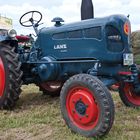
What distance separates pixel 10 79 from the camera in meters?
6.89

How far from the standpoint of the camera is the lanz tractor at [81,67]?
539 centimetres

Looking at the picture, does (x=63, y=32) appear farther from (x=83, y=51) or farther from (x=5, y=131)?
(x=5, y=131)

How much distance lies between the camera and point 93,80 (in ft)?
17.8

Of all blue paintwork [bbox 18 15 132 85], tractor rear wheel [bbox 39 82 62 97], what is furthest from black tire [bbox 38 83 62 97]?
blue paintwork [bbox 18 15 132 85]

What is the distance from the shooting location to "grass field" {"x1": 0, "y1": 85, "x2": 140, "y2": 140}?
5402 millimetres

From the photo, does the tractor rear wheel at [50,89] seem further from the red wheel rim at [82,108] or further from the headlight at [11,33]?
the red wheel rim at [82,108]

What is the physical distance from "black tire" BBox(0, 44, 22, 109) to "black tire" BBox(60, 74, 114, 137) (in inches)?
56.7

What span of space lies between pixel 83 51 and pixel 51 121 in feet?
4.10

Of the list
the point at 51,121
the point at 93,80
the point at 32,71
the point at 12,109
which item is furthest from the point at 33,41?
the point at 93,80

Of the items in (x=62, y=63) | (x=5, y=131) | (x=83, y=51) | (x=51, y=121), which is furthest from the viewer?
(x=62, y=63)

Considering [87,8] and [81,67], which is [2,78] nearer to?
[81,67]

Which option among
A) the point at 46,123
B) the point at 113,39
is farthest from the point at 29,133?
the point at 113,39

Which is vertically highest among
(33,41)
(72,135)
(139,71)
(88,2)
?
(88,2)

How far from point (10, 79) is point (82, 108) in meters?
1.86
